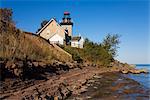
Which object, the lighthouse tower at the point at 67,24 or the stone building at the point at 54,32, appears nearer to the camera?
the stone building at the point at 54,32

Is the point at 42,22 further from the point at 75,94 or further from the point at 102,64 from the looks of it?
the point at 75,94

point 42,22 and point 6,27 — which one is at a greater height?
point 42,22

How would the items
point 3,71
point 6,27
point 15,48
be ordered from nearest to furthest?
1. point 3,71
2. point 15,48
3. point 6,27

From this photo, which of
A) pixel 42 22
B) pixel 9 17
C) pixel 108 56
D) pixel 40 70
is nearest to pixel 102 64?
pixel 108 56

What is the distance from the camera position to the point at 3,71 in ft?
42.9

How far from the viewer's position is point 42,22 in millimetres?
67062

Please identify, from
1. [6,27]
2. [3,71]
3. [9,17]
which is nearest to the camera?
[3,71]

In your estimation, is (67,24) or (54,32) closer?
(54,32)

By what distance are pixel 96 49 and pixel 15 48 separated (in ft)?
117

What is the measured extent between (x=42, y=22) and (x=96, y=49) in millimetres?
21622

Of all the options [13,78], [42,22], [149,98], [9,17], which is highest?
[42,22]

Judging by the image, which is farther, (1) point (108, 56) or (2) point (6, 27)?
(1) point (108, 56)

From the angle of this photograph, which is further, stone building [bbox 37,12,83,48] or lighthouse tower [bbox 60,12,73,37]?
lighthouse tower [bbox 60,12,73,37]

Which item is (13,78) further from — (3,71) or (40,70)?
(40,70)
